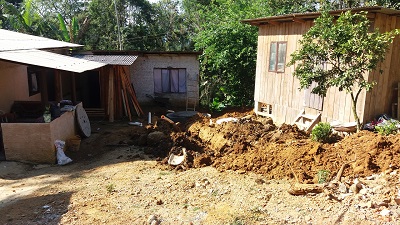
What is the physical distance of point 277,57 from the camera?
11.8 m

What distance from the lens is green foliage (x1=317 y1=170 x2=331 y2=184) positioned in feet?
21.2

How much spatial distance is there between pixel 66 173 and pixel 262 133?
552cm

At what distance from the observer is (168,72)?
639 inches

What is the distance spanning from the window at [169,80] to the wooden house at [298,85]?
454 cm

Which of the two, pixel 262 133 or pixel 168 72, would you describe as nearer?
pixel 262 133

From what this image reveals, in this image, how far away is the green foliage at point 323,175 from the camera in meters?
6.47

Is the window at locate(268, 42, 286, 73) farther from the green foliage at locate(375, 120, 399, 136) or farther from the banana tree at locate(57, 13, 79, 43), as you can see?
the banana tree at locate(57, 13, 79, 43)

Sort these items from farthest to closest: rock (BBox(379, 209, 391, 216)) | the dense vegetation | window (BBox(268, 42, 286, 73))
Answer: the dense vegetation < window (BBox(268, 42, 286, 73)) < rock (BBox(379, 209, 391, 216))

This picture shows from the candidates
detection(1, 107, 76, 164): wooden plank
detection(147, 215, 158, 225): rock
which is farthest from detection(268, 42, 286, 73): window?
detection(147, 215, 158, 225): rock

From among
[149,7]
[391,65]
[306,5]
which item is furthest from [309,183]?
[149,7]

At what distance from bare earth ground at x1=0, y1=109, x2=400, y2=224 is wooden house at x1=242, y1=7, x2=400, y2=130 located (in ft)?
4.60

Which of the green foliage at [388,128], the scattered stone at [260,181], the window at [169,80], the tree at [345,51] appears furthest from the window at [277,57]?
the scattered stone at [260,181]

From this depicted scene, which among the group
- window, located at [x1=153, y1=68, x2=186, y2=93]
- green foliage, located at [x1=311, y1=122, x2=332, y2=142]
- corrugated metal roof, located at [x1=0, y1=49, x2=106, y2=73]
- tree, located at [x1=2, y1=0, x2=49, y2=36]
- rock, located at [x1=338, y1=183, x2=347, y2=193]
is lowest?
rock, located at [x1=338, y1=183, x2=347, y2=193]

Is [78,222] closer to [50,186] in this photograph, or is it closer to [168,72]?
[50,186]
